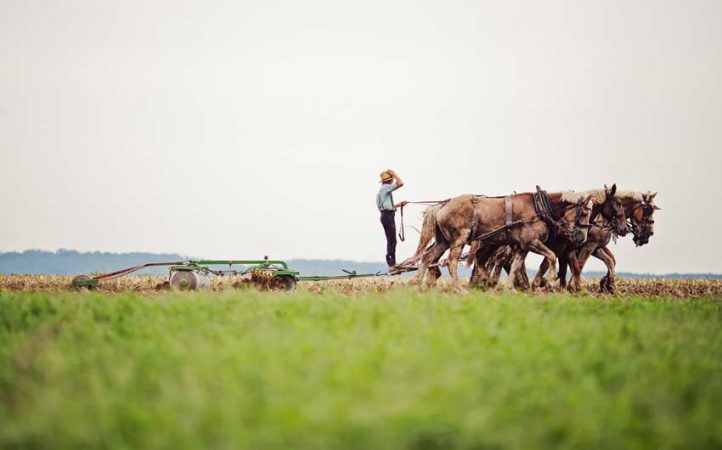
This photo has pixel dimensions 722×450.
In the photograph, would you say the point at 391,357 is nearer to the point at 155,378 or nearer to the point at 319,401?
the point at 319,401

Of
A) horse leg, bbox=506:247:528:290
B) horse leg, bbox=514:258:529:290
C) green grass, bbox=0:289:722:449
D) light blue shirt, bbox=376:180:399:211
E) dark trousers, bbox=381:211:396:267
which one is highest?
light blue shirt, bbox=376:180:399:211

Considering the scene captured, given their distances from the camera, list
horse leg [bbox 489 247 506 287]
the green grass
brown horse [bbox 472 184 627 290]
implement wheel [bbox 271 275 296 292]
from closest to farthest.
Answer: the green grass, implement wheel [bbox 271 275 296 292], brown horse [bbox 472 184 627 290], horse leg [bbox 489 247 506 287]

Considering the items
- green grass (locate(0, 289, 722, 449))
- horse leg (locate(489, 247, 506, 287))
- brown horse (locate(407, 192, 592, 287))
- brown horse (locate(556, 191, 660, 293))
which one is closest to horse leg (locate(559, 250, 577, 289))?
brown horse (locate(556, 191, 660, 293))

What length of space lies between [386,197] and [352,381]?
10355mm

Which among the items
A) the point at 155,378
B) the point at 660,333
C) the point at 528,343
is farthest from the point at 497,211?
the point at 155,378

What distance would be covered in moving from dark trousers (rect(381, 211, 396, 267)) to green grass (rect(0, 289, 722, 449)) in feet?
21.7

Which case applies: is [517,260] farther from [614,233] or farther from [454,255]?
[614,233]

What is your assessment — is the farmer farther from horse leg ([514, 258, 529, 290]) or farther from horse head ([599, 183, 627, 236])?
horse head ([599, 183, 627, 236])

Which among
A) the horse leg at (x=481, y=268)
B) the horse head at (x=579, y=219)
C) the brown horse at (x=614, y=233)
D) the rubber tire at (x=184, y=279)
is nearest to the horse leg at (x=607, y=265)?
the brown horse at (x=614, y=233)

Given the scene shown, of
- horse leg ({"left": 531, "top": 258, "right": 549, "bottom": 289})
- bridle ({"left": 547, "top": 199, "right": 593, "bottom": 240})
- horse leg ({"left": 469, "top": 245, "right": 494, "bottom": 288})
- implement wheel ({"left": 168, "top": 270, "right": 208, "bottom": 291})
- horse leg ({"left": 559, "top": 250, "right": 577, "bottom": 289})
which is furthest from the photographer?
horse leg ({"left": 559, "top": 250, "right": 577, "bottom": 289})

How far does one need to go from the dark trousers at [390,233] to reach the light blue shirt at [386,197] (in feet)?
0.41

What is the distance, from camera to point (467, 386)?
182 inches

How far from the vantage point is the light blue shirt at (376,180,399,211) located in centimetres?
1473

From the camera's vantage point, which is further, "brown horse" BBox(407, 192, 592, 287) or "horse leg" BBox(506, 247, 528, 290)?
"horse leg" BBox(506, 247, 528, 290)
